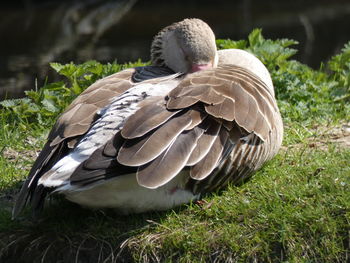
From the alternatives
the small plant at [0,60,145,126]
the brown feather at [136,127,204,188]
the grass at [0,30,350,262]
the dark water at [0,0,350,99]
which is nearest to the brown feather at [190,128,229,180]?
the brown feather at [136,127,204,188]

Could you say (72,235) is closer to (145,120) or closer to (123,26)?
(145,120)

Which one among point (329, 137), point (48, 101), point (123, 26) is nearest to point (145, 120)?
point (329, 137)

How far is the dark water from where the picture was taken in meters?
11.5

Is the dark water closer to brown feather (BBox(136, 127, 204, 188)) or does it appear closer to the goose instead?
the goose

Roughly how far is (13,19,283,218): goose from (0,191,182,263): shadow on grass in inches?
4.4

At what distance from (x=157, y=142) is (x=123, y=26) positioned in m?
10.7

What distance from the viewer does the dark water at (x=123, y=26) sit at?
11.5 m

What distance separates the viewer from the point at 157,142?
394cm

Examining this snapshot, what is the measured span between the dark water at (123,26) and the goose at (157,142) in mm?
5030

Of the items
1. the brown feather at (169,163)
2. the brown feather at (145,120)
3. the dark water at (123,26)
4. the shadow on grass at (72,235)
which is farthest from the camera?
the dark water at (123,26)

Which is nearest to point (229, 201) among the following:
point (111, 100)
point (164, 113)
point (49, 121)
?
point (164, 113)

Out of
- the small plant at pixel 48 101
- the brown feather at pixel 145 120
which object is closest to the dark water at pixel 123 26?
the small plant at pixel 48 101

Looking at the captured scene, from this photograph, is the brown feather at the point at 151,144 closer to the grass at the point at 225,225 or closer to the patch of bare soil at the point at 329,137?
the grass at the point at 225,225

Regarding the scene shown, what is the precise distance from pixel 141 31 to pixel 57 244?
10.00 m
